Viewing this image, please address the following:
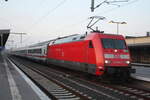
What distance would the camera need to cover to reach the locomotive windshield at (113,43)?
50.7 feet

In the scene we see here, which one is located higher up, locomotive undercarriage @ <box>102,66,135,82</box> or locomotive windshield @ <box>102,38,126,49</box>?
locomotive windshield @ <box>102,38,126,49</box>

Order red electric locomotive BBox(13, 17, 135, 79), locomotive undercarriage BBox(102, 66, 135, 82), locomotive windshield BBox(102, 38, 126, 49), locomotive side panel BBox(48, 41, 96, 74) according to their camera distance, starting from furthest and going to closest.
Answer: locomotive side panel BBox(48, 41, 96, 74) < locomotive windshield BBox(102, 38, 126, 49) < red electric locomotive BBox(13, 17, 135, 79) < locomotive undercarriage BBox(102, 66, 135, 82)

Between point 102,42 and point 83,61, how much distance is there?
2.07m

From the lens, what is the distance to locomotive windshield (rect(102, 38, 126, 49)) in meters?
15.5

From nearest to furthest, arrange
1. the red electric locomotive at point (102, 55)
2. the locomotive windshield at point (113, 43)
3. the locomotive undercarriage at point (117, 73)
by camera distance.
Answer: the locomotive undercarriage at point (117, 73)
the red electric locomotive at point (102, 55)
the locomotive windshield at point (113, 43)

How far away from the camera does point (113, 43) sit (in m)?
15.8

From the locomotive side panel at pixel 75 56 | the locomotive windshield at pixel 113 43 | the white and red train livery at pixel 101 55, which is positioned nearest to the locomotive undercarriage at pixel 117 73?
the white and red train livery at pixel 101 55

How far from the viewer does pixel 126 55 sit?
1552 cm

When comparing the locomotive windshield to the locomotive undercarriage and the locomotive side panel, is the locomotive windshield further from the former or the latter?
the locomotive undercarriage

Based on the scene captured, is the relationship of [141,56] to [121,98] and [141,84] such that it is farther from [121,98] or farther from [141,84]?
[121,98]

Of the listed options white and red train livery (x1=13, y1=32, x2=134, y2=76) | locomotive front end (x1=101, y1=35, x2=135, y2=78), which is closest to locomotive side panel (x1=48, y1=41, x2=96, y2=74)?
white and red train livery (x1=13, y1=32, x2=134, y2=76)

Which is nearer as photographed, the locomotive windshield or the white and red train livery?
the white and red train livery

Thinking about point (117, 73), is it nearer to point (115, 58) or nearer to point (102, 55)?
point (115, 58)

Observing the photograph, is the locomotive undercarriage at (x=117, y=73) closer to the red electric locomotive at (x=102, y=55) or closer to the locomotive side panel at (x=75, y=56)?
the red electric locomotive at (x=102, y=55)
